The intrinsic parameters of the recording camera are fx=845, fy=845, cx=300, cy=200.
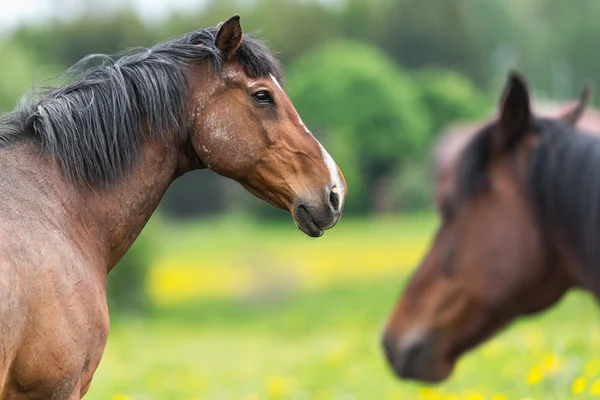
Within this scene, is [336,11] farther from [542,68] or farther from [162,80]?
[162,80]

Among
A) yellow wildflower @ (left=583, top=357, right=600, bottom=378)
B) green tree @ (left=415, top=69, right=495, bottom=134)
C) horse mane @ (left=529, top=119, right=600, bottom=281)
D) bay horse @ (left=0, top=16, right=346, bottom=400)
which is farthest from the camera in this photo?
green tree @ (left=415, top=69, right=495, bottom=134)

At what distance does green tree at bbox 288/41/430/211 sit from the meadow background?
0.19ft

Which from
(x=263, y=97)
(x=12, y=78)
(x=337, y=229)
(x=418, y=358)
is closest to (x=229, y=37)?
(x=263, y=97)

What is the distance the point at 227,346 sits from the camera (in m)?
13.5

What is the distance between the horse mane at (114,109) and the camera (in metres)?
3.04

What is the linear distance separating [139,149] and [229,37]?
54 centimetres

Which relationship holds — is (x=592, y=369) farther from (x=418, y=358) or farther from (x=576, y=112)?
(x=576, y=112)

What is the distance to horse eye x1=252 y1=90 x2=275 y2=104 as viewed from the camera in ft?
10.5

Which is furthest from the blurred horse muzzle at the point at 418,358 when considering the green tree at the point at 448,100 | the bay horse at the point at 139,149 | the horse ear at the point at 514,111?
the green tree at the point at 448,100

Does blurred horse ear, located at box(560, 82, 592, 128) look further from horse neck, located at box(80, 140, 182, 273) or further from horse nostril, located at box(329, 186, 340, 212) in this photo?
horse neck, located at box(80, 140, 182, 273)

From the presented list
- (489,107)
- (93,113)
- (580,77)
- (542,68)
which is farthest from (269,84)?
(489,107)

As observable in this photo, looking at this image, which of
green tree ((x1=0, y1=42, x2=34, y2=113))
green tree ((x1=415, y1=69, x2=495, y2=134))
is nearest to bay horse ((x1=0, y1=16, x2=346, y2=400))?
green tree ((x1=0, y1=42, x2=34, y2=113))

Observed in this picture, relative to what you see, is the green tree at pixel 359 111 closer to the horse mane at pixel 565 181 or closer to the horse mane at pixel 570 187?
the horse mane at pixel 565 181

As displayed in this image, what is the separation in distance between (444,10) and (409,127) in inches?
233
